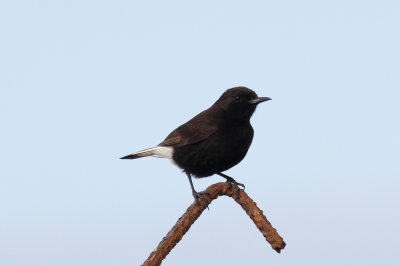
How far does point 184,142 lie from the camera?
19.9ft

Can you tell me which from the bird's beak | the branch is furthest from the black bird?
the branch

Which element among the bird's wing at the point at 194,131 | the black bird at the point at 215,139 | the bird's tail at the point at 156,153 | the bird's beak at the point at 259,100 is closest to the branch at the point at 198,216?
the black bird at the point at 215,139

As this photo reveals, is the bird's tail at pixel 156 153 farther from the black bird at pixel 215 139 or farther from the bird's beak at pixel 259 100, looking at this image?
the bird's beak at pixel 259 100

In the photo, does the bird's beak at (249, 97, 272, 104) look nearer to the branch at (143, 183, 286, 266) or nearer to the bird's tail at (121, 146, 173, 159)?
the bird's tail at (121, 146, 173, 159)

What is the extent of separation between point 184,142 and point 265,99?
3.04 ft

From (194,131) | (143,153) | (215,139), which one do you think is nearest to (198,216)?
(215,139)

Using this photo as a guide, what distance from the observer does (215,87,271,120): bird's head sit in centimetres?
619

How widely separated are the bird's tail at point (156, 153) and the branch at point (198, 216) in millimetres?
1688

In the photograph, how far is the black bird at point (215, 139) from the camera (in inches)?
232

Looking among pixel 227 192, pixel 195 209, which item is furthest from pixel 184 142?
pixel 195 209

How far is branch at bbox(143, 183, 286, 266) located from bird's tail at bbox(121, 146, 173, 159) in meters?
1.69

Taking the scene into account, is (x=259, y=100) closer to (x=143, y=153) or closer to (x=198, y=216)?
(x=143, y=153)

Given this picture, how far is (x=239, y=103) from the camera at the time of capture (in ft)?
20.4

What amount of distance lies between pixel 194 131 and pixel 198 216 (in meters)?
1.99
